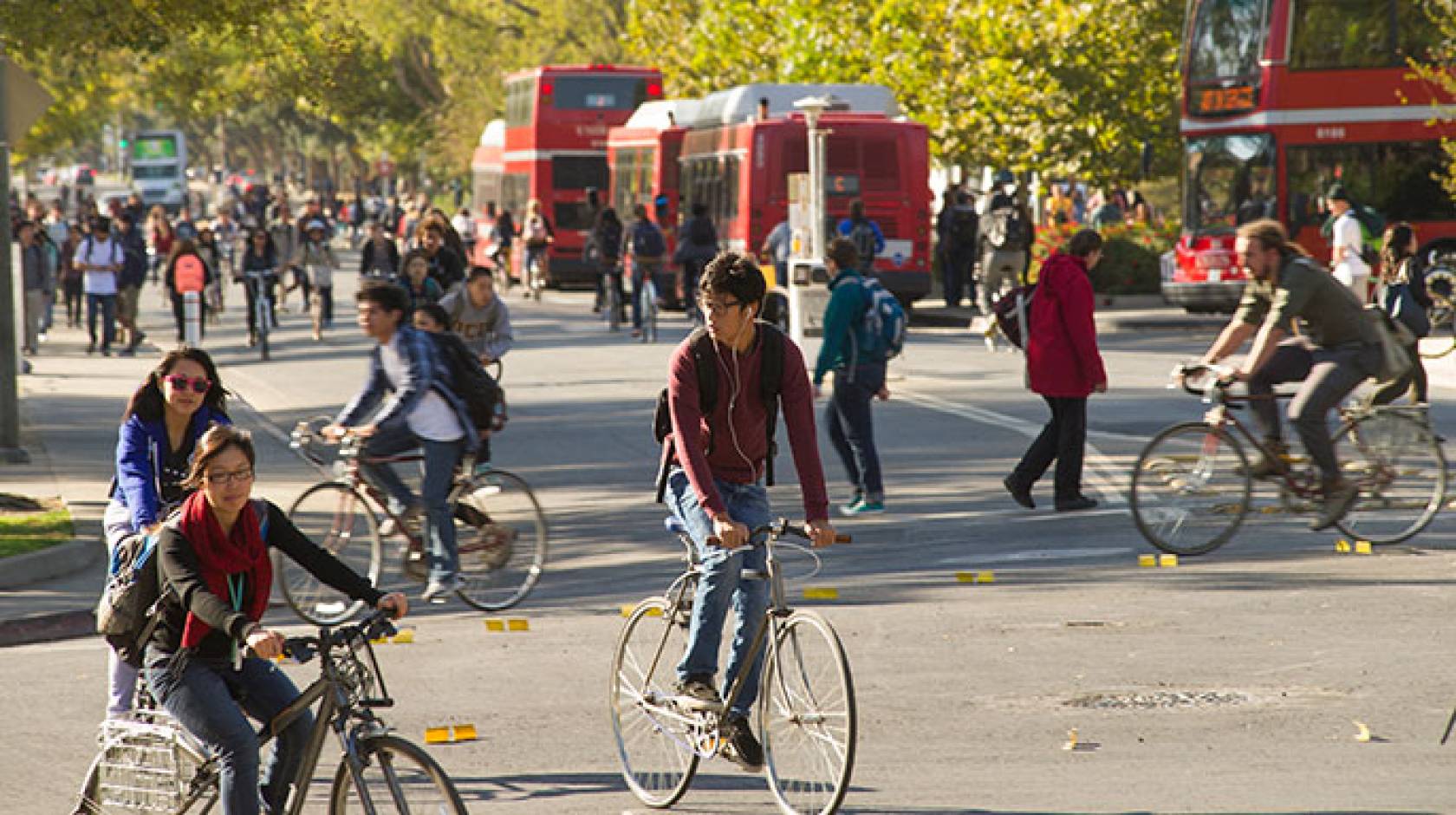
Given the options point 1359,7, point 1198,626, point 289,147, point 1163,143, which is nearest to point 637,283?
point 1359,7

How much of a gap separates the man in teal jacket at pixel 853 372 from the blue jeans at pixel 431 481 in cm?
355

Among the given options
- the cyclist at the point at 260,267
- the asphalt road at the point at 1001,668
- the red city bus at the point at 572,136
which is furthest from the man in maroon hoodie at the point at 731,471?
the red city bus at the point at 572,136

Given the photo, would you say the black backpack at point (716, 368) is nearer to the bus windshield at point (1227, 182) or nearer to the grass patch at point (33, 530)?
the grass patch at point (33, 530)

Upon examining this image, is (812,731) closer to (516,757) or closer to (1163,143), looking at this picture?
(516,757)

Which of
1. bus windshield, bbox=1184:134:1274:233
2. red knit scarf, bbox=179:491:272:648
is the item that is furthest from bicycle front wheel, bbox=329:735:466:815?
bus windshield, bbox=1184:134:1274:233

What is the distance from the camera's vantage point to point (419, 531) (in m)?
11.7

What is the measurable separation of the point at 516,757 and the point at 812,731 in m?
1.69

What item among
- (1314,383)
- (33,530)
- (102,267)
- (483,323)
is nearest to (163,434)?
(1314,383)

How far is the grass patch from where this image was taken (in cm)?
1333

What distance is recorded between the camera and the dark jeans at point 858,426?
14.4 meters

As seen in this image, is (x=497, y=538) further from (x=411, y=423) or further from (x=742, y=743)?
(x=742, y=743)

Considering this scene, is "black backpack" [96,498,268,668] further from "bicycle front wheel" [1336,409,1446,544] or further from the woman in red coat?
the woman in red coat

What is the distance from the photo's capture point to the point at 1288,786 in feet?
23.4

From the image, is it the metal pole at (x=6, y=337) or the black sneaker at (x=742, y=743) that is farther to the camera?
the metal pole at (x=6, y=337)
